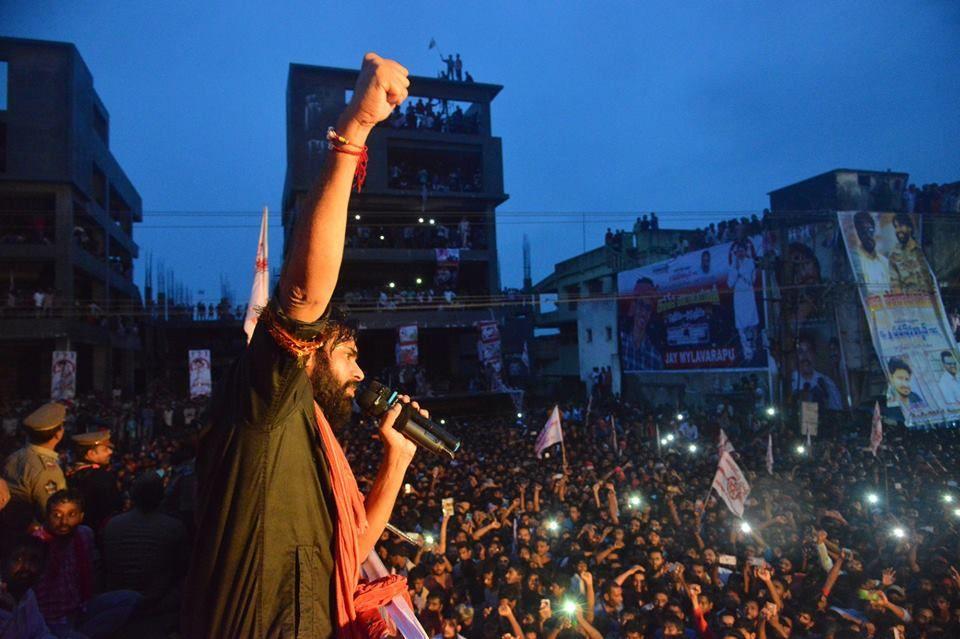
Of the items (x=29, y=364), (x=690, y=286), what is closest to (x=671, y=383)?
(x=690, y=286)

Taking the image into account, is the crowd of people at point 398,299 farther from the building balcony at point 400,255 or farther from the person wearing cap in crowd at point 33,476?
the person wearing cap in crowd at point 33,476

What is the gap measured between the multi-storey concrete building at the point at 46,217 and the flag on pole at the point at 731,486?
70.9ft

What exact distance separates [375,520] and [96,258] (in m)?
32.8

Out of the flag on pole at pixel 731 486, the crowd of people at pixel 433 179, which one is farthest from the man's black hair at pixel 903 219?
the crowd of people at pixel 433 179

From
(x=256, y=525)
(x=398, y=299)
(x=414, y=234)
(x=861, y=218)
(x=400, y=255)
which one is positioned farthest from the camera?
(x=414, y=234)

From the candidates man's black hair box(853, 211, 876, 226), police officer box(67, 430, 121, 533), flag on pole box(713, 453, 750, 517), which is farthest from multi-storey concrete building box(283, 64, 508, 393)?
police officer box(67, 430, 121, 533)

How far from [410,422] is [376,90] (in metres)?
1.04

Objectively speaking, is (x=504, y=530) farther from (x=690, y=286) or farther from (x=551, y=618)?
(x=690, y=286)

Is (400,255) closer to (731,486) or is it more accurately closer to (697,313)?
(697,313)

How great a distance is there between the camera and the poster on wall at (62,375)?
17.2 metres

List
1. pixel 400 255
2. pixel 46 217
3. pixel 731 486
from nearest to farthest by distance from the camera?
Result: 1. pixel 731 486
2. pixel 46 217
3. pixel 400 255

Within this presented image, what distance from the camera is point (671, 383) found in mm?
25062

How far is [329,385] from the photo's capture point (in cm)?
200

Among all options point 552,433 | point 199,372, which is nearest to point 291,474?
point 552,433
